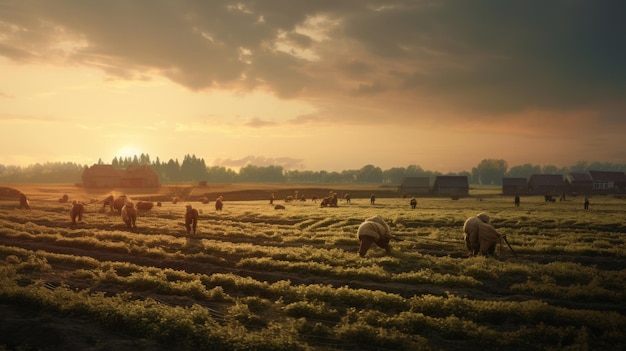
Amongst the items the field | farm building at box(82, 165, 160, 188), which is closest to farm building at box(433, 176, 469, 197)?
farm building at box(82, 165, 160, 188)

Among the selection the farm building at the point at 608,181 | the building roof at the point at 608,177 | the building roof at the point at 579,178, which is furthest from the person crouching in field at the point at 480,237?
the building roof at the point at 608,177

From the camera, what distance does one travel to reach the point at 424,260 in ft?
67.2

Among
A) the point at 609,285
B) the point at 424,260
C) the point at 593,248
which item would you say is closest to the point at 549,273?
the point at 609,285

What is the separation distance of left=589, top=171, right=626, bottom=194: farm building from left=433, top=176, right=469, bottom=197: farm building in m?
32.3

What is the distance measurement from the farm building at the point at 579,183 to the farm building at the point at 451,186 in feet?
84.8

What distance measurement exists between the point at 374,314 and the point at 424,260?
27.6ft

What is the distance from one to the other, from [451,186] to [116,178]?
277 ft

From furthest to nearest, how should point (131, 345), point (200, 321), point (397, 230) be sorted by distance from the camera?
point (397, 230) < point (200, 321) < point (131, 345)

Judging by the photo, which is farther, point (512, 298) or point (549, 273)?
point (549, 273)

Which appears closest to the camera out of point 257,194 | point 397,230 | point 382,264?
point 382,264

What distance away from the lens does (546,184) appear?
382 feet

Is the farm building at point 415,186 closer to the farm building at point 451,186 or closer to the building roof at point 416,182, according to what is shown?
the building roof at point 416,182

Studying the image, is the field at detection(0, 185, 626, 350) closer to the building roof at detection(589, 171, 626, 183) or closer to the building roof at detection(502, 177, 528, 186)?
the building roof at detection(502, 177, 528, 186)

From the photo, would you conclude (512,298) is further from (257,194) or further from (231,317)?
(257,194)
